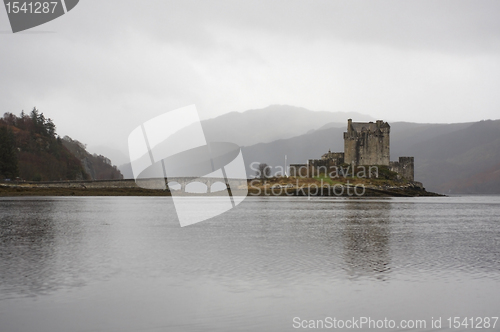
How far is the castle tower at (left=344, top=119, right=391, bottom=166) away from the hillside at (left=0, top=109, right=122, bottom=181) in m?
58.8

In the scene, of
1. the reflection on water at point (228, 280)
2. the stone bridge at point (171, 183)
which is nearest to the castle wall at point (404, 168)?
the stone bridge at point (171, 183)

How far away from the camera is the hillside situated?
92500mm

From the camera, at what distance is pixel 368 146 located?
94.8 m

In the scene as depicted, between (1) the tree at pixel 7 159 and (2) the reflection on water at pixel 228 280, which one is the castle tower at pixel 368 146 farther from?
(2) the reflection on water at pixel 228 280

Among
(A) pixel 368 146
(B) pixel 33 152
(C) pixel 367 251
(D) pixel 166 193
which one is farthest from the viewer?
(B) pixel 33 152

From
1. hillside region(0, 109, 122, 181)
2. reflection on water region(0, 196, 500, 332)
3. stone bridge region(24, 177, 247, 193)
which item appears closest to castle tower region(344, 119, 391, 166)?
stone bridge region(24, 177, 247, 193)

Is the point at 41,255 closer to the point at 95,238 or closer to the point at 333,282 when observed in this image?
the point at 95,238

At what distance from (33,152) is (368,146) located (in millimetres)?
69537

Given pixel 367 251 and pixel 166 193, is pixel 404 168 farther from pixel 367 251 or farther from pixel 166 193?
pixel 367 251

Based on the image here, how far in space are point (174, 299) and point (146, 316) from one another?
1210 millimetres

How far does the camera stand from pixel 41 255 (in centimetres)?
1438

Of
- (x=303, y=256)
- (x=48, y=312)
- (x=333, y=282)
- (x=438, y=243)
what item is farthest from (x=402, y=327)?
(x=438, y=243)

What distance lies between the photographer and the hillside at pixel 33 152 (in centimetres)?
9250

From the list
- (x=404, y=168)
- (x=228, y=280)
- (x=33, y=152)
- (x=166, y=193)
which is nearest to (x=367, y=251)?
(x=228, y=280)
